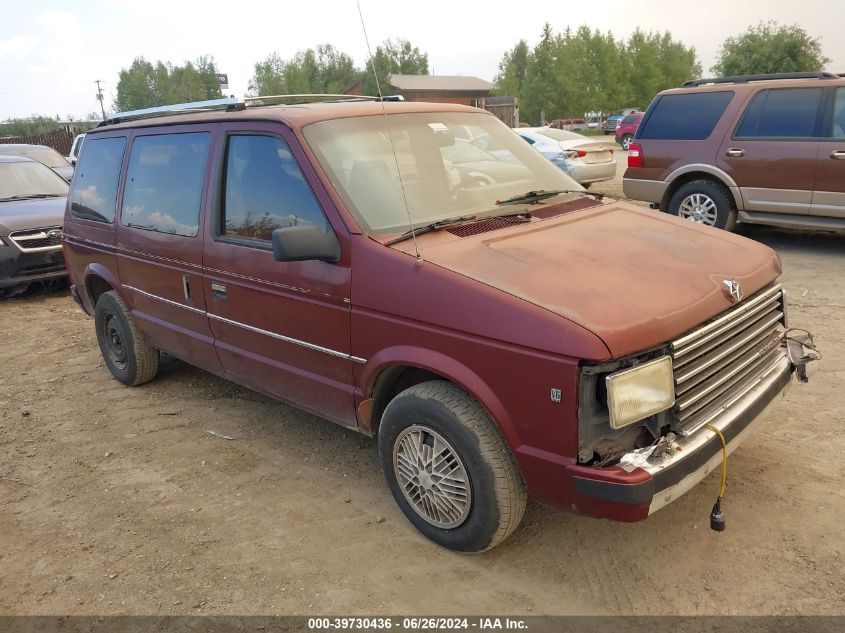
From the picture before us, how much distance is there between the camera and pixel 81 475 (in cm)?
412

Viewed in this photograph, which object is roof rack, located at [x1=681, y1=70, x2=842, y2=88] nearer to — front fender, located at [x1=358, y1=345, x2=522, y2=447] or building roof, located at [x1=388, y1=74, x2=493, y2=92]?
front fender, located at [x1=358, y1=345, x2=522, y2=447]

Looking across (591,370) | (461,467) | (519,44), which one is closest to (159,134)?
(461,467)

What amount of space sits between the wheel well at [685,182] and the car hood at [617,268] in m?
5.38

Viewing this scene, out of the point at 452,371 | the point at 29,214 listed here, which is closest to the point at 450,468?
the point at 452,371

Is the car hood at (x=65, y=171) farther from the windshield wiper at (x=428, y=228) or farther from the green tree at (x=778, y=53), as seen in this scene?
the green tree at (x=778, y=53)

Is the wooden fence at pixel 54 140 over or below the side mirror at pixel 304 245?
over

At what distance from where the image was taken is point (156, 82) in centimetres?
7838

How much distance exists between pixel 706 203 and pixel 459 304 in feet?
22.8

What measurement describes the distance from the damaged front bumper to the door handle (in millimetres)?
2360

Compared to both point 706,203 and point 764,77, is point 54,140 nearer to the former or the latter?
point 706,203

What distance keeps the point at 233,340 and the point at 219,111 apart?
1.47m

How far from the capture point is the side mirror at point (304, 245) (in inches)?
121

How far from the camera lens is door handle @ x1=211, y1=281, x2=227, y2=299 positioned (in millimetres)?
3984

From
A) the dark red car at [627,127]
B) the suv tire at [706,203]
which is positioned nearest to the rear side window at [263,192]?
the suv tire at [706,203]
